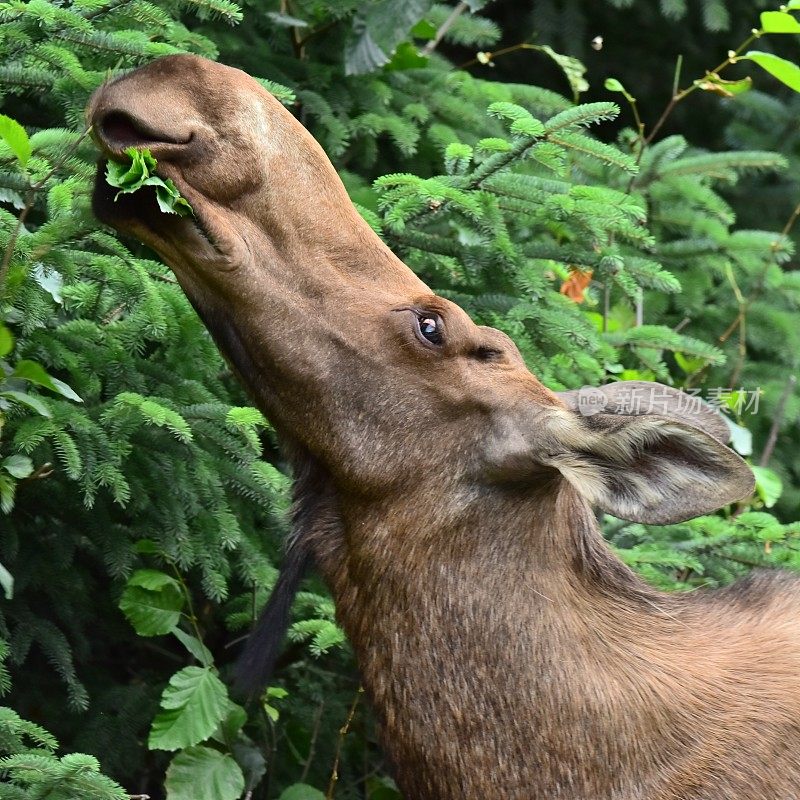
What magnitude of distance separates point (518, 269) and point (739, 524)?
44.8 inches

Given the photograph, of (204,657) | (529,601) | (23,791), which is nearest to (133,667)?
(204,657)

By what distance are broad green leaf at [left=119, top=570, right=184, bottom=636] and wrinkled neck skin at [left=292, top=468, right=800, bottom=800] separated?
25.2 inches

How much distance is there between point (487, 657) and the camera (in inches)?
124

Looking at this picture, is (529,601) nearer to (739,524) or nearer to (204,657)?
(204,657)

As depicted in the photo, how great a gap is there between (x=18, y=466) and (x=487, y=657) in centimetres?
119

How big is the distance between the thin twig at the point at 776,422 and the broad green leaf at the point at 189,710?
2.91 meters

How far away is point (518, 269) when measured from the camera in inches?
175

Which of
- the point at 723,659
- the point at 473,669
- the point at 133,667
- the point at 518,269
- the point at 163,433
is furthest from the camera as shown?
the point at 133,667

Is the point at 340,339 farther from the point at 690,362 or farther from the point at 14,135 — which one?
the point at 690,362

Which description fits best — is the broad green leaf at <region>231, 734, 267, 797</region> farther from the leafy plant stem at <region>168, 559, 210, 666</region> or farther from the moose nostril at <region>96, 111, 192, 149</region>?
the moose nostril at <region>96, 111, 192, 149</region>

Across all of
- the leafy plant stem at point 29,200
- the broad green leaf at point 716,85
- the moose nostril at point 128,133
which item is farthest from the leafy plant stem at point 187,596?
the broad green leaf at point 716,85

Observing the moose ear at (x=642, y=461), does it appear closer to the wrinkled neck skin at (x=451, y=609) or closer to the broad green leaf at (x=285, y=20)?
the wrinkled neck skin at (x=451, y=609)

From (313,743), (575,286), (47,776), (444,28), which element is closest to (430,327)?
(47,776)

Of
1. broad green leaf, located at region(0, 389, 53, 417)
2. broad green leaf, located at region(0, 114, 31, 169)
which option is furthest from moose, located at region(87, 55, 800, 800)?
broad green leaf, located at region(0, 389, 53, 417)
